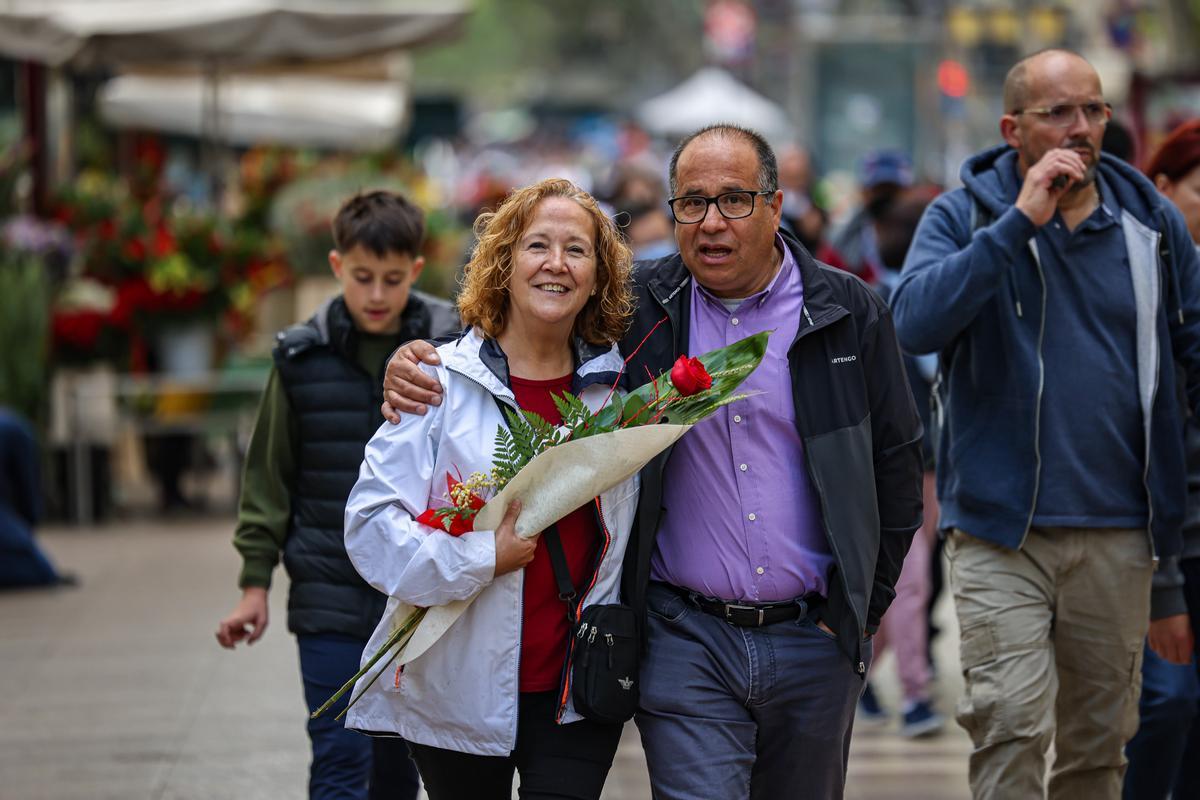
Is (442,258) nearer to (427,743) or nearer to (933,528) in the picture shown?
(933,528)

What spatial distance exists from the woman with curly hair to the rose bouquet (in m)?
0.04

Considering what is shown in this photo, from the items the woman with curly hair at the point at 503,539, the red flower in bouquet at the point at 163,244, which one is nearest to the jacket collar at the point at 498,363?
the woman with curly hair at the point at 503,539

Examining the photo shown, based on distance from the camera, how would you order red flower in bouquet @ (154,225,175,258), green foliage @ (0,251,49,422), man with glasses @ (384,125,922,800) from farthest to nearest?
1. red flower in bouquet @ (154,225,175,258)
2. green foliage @ (0,251,49,422)
3. man with glasses @ (384,125,922,800)

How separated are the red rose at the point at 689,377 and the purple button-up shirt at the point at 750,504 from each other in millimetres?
265

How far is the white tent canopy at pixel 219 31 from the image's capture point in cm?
1245

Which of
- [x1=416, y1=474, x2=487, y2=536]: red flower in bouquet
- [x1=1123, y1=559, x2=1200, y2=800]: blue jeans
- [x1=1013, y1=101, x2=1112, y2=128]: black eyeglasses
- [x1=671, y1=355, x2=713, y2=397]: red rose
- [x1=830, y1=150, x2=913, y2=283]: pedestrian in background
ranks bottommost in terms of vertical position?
[x1=1123, y1=559, x2=1200, y2=800]: blue jeans

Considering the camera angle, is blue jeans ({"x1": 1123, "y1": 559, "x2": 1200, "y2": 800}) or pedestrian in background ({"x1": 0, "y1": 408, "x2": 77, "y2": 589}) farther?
pedestrian in background ({"x1": 0, "y1": 408, "x2": 77, "y2": 589})

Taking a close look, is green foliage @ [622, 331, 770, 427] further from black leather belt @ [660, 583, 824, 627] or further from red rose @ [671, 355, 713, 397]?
black leather belt @ [660, 583, 824, 627]

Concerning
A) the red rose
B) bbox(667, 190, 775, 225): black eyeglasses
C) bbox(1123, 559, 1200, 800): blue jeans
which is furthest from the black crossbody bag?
bbox(1123, 559, 1200, 800): blue jeans

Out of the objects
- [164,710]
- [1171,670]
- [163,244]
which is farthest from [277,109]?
[1171,670]

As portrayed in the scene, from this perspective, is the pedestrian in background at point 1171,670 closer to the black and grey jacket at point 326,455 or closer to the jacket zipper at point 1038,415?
the jacket zipper at point 1038,415

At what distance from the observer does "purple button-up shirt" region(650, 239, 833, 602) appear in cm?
380

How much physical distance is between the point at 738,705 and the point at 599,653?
1.24ft

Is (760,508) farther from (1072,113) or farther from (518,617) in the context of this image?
(1072,113)
